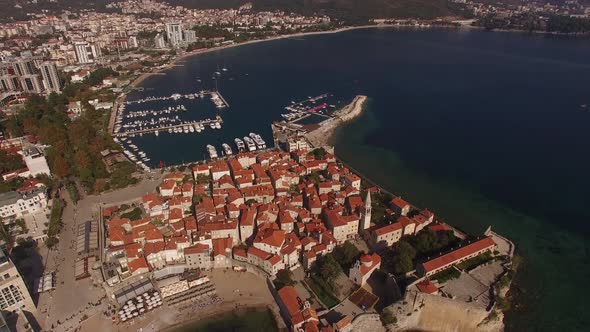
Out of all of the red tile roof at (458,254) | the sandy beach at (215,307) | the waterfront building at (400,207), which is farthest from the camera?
the waterfront building at (400,207)

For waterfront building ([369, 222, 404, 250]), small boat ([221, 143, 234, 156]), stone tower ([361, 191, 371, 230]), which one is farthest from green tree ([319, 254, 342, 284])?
small boat ([221, 143, 234, 156])

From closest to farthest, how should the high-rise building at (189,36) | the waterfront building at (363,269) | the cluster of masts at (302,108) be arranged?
the waterfront building at (363,269) → the cluster of masts at (302,108) → the high-rise building at (189,36)

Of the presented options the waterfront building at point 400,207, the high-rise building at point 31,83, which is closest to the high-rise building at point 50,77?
the high-rise building at point 31,83

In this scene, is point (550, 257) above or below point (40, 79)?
below

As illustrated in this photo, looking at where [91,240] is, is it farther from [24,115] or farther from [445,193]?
[24,115]

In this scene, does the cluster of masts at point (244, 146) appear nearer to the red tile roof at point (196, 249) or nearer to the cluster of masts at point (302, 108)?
the cluster of masts at point (302, 108)

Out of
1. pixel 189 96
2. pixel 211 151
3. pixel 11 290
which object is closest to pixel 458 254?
pixel 11 290

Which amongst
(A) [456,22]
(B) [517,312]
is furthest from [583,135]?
(A) [456,22]
